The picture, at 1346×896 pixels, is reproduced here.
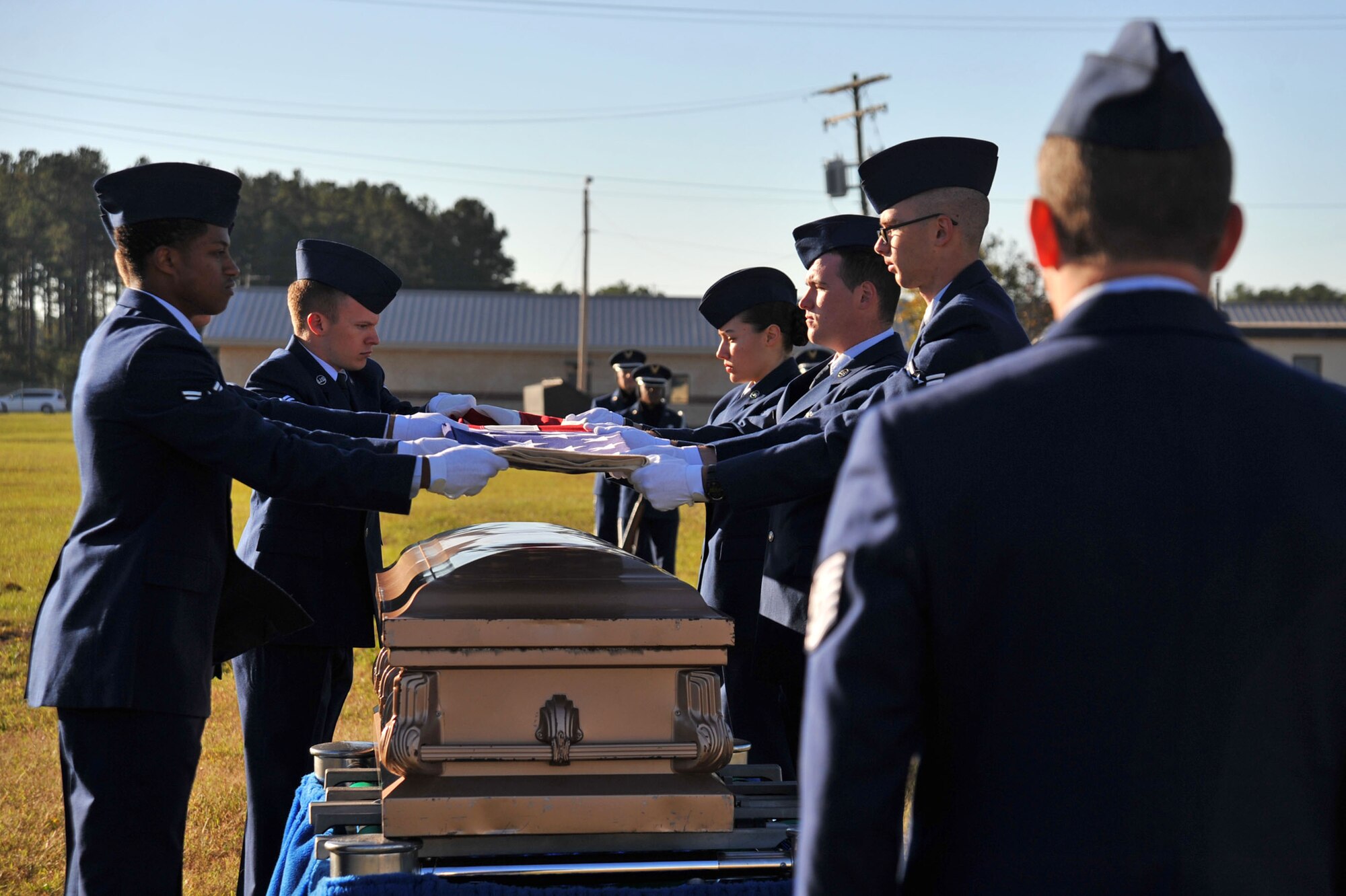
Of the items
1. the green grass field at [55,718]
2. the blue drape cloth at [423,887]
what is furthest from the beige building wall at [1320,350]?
→ the blue drape cloth at [423,887]

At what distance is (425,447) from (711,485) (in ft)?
2.23

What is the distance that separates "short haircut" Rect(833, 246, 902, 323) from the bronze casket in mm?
1698

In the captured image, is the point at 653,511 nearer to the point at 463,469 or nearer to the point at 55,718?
the point at 55,718

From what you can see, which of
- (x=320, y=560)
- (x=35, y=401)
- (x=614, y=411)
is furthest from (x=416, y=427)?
(x=35, y=401)

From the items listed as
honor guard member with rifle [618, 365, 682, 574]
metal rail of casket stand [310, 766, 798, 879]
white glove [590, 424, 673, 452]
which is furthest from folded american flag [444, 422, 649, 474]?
honor guard member with rifle [618, 365, 682, 574]

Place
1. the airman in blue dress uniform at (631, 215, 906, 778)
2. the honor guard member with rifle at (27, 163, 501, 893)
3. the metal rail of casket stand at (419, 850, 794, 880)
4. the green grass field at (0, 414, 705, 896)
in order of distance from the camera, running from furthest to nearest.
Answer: the green grass field at (0, 414, 705, 896) → the airman in blue dress uniform at (631, 215, 906, 778) → the honor guard member with rifle at (27, 163, 501, 893) → the metal rail of casket stand at (419, 850, 794, 880)

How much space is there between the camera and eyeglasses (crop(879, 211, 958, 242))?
3322 millimetres

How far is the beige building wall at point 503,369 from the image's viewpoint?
→ 139 feet

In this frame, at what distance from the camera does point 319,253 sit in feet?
14.1

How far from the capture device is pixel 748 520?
13.8ft

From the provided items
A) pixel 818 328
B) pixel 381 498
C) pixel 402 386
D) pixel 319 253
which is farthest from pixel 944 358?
pixel 402 386

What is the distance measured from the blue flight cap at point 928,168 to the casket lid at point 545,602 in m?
1.26

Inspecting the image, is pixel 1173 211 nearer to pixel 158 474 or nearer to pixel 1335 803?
pixel 1335 803

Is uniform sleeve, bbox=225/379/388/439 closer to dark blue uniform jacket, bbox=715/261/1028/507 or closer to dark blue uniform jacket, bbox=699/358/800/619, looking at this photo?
dark blue uniform jacket, bbox=699/358/800/619
